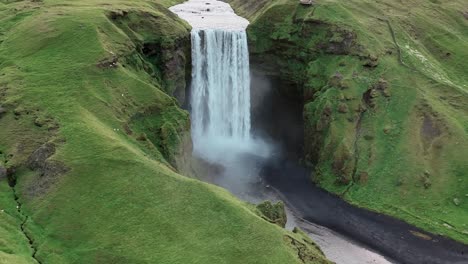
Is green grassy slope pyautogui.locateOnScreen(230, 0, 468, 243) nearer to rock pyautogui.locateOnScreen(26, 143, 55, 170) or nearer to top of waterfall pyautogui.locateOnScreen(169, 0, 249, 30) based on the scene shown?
top of waterfall pyautogui.locateOnScreen(169, 0, 249, 30)

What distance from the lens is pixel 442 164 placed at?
56.8 m

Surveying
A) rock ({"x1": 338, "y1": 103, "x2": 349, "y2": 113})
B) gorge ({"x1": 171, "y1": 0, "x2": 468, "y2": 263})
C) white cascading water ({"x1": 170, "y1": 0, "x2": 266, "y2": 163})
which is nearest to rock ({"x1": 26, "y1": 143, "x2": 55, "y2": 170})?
gorge ({"x1": 171, "y1": 0, "x2": 468, "y2": 263})

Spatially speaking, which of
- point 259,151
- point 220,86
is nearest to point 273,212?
point 259,151

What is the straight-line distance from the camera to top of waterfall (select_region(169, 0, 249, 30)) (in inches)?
2826

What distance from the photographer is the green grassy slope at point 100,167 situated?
1357 inches

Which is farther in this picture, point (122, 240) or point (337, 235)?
point (337, 235)

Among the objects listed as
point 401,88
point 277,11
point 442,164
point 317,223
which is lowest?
point 317,223

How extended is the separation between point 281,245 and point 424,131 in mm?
31695

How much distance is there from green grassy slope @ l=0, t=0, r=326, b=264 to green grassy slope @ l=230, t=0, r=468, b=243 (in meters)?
19.3

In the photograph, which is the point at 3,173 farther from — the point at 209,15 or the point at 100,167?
the point at 209,15

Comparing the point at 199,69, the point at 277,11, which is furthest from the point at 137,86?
the point at 277,11

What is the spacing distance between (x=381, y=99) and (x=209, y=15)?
101 ft

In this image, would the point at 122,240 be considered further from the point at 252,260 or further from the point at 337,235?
the point at 337,235

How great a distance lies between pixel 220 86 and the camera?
67.2 metres
